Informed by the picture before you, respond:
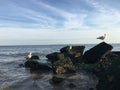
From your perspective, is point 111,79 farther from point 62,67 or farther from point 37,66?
point 37,66

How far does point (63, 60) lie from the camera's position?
94.8 ft

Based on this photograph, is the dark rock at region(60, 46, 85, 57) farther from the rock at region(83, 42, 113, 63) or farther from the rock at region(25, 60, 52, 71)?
the rock at region(25, 60, 52, 71)

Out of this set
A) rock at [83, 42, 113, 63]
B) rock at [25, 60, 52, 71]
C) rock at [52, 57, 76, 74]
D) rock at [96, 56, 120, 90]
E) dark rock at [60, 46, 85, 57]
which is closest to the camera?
rock at [96, 56, 120, 90]

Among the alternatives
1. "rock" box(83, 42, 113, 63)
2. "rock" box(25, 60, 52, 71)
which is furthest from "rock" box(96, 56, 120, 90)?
"rock" box(25, 60, 52, 71)

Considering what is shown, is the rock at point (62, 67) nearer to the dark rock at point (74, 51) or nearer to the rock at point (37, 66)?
the rock at point (37, 66)

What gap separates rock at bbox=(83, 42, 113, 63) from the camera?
29844 millimetres

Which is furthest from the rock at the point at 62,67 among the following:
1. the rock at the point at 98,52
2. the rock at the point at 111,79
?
the rock at the point at 111,79

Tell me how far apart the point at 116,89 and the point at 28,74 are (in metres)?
14.1

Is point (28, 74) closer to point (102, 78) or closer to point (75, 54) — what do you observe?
point (75, 54)

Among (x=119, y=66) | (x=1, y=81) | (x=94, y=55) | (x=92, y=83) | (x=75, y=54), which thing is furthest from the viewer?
(x=75, y=54)

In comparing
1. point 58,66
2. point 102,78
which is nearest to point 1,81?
point 58,66

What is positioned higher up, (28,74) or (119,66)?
(119,66)

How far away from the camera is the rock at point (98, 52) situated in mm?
29844

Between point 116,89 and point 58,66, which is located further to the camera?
point 58,66
